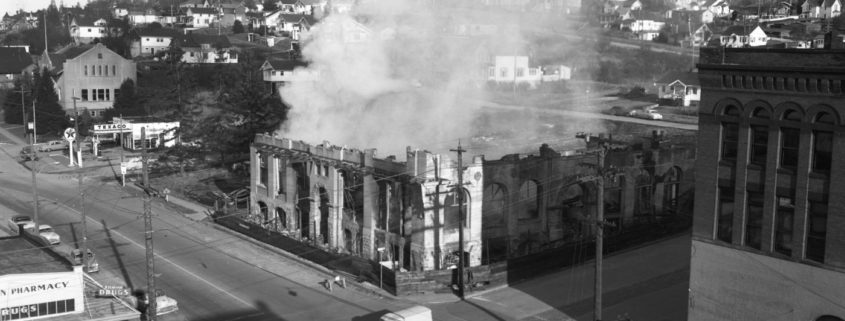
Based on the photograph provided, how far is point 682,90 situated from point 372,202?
49.0 metres

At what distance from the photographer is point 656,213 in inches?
1845

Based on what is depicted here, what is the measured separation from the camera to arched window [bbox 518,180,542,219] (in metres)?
41.6

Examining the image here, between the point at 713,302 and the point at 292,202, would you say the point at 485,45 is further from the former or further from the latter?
the point at 713,302

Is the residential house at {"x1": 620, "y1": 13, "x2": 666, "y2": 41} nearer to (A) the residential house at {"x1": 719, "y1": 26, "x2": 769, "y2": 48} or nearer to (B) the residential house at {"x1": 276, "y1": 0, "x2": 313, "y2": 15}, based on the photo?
(A) the residential house at {"x1": 719, "y1": 26, "x2": 769, "y2": 48}

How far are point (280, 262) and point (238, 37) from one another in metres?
100

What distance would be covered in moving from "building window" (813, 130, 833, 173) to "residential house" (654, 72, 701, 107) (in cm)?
5681

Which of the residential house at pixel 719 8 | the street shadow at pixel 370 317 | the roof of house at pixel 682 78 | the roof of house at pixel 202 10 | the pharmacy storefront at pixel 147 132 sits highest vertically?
the roof of house at pixel 202 10

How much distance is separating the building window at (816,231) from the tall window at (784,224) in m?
0.55

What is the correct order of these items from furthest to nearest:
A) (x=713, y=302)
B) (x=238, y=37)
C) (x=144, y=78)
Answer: (x=238, y=37) → (x=144, y=78) → (x=713, y=302)

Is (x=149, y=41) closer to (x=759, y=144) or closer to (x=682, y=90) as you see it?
(x=682, y=90)

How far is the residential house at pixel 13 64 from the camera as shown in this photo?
117m

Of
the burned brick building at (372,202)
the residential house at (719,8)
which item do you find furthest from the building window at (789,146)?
the residential house at (719,8)

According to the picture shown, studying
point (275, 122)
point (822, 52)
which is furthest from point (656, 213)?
point (275, 122)

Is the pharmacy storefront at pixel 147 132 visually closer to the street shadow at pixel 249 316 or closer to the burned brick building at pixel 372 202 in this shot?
the burned brick building at pixel 372 202
